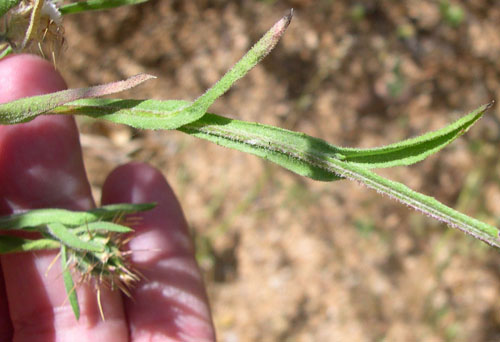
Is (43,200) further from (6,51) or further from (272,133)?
(272,133)

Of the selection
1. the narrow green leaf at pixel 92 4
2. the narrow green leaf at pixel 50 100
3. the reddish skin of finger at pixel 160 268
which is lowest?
the reddish skin of finger at pixel 160 268

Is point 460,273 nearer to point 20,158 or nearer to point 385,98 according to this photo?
point 385,98

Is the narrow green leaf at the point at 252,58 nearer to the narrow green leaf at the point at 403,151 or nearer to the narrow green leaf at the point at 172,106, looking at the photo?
the narrow green leaf at the point at 172,106

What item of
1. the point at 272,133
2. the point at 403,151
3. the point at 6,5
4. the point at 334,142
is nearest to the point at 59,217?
the point at 6,5

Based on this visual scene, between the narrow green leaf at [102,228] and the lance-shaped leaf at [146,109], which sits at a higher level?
the lance-shaped leaf at [146,109]

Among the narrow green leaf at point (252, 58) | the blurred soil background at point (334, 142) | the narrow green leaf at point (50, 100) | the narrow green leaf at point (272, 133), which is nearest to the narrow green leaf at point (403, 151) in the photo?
the narrow green leaf at point (272, 133)

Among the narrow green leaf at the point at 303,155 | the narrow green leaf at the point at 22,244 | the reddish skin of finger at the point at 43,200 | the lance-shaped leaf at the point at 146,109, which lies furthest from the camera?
the reddish skin of finger at the point at 43,200

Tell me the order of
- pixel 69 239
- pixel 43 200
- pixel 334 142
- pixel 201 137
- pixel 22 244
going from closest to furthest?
pixel 201 137 → pixel 69 239 → pixel 22 244 → pixel 43 200 → pixel 334 142

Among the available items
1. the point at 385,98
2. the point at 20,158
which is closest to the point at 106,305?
the point at 20,158
